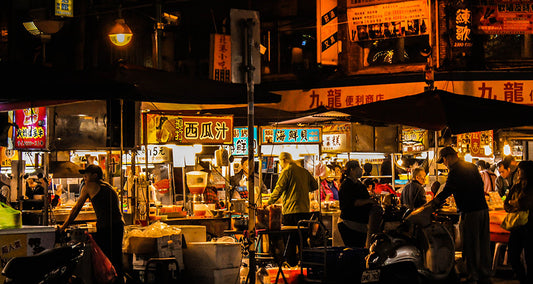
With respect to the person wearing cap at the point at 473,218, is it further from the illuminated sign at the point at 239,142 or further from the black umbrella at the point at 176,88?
the illuminated sign at the point at 239,142

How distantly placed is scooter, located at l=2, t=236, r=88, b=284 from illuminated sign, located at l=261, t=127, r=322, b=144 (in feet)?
24.9

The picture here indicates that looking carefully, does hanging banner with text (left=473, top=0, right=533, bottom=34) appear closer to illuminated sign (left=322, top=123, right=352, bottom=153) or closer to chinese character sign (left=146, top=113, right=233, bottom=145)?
illuminated sign (left=322, top=123, right=352, bottom=153)

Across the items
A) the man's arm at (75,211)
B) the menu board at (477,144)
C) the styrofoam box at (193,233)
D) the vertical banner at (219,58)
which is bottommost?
the styrofoam box at (193,233)

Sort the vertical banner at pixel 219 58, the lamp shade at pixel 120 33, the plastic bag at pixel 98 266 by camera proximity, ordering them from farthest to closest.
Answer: the vertical banner at pixel 219 58 → the lamp shade at pixel 120 33 → the plastic bag at pixel 98 266

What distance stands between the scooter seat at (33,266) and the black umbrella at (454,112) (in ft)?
18.5

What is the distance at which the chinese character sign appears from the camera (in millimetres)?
13133

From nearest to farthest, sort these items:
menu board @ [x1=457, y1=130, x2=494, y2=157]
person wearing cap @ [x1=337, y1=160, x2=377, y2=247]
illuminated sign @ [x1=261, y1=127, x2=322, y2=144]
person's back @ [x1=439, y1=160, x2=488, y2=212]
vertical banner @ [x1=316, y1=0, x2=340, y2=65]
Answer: person's back @ [x1=439, y1=160, x2=488, y2=212]
person wearing cap @ [x1=337, y1=160, x2=377, y2=247]
illuminated sign @ [x1=261, y1=127, x2=322, y2=144]
vertical banner @ [x1=316, y1=0, x2=340, y2=65]
menu board @ [x1=457, y1=130, x2=494, y2=157]

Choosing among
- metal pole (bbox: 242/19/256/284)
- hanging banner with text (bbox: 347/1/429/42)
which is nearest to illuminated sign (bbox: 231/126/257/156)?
hanging banner with text (bbox: 347/1/429/42)

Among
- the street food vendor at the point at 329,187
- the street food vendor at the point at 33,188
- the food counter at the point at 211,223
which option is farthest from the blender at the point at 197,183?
the street food vendor at the point at 33,188

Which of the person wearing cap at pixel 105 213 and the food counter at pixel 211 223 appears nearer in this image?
the person wearing cap at pixel 105 213

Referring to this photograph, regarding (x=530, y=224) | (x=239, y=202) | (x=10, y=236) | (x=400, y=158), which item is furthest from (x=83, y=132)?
(x=400, y=158)

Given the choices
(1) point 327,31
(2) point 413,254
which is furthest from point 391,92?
(2) point 413,254

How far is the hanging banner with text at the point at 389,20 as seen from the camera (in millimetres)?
15883

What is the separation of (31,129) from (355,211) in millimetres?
6228
